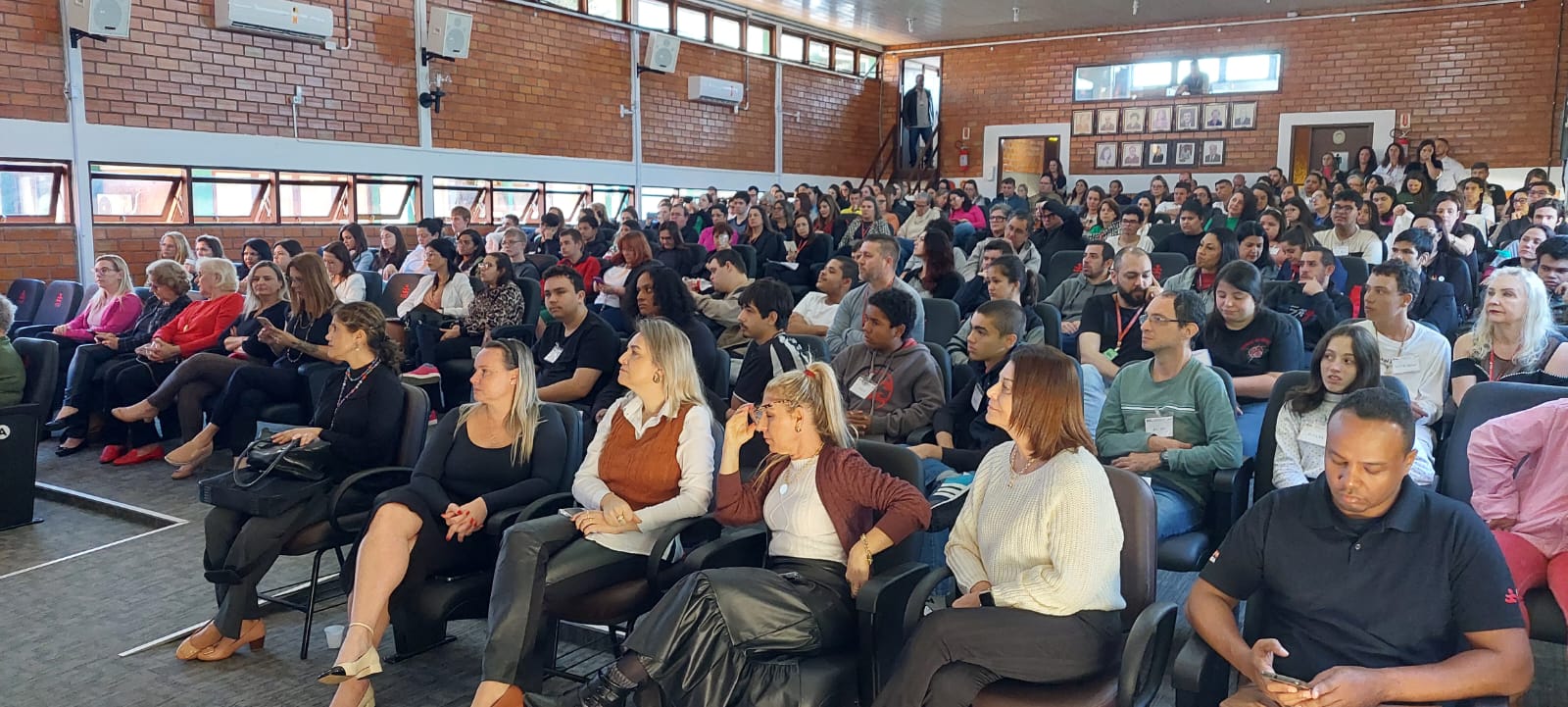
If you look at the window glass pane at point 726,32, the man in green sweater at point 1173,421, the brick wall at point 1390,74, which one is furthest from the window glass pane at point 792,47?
the man in green sweater at point 1173,421

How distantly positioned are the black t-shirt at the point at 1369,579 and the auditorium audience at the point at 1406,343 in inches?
70.9

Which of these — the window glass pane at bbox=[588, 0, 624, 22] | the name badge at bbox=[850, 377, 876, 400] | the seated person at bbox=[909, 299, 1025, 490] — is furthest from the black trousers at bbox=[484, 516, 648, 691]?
the window glass pane at bbox=[588, 0, 624, 22]

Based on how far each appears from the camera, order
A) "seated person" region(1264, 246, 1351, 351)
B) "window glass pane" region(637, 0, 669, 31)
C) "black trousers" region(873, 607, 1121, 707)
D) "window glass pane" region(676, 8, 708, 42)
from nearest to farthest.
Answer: "black trousers" region(873, 607, 1121, 707) → "seated person" region(1264, 246, 1351, 351) → "window glass pane" region(637, 0, 669, 31) → "window glass pane" region(676, 8, 708, 42)

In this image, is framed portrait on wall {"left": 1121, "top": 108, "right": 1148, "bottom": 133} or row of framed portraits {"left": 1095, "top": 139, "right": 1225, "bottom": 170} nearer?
→ row of framed portraits {"left": 1095, "top": 139, "right": 1225, "bottom": 170}

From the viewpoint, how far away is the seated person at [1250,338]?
3.93 metres

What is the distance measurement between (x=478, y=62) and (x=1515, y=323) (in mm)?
10093

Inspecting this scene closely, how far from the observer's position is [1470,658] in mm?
1888

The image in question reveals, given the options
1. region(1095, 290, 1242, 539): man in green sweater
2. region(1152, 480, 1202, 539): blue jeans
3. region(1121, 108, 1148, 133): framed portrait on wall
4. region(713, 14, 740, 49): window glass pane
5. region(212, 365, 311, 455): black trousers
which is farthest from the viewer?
region(1121, 108, 1148, 133): framed portrait on wall

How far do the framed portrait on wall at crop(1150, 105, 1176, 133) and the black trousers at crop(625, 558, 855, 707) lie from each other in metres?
13.9

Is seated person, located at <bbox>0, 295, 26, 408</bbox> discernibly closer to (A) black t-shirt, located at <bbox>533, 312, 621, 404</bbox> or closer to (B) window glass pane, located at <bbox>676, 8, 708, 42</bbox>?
(A) black t-shirt, located at <bbox>533, 312, 621, 404</bbox>

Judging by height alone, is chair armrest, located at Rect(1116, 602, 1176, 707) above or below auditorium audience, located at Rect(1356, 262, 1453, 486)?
below

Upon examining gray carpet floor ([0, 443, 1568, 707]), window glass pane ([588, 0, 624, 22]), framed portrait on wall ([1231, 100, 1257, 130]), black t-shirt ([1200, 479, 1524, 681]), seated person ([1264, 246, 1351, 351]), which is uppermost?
window glass pane ([588, 0, 624, 22])

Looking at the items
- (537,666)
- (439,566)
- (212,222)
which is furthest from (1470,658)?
(212,222)

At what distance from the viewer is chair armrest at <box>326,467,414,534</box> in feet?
10.7
